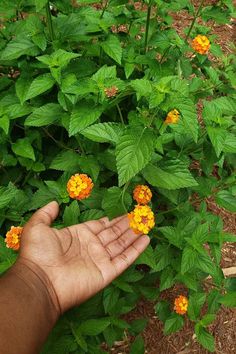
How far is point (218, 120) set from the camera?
6.71ft

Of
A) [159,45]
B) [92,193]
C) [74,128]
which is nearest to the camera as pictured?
[74,128]

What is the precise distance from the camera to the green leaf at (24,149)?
7.50 feet

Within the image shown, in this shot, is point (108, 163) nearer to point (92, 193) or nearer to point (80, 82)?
point (92, 193)

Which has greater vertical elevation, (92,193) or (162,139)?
(162,139)

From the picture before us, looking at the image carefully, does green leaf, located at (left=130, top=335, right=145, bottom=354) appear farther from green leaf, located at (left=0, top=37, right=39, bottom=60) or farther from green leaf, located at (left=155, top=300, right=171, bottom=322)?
green leaf, located at (left=0, top=37, right=39, bottom=60)

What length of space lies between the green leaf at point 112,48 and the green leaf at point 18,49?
363 mm

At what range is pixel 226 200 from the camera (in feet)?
7.45

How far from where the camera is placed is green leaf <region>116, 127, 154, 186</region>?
5.30ft

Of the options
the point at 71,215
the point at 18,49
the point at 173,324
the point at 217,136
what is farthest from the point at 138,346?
the point at 18,49

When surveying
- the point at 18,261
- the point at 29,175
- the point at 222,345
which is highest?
the point at 18,261

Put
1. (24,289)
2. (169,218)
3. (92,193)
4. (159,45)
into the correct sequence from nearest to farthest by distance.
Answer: (24,289), (92,193), (159,45), (169,218)

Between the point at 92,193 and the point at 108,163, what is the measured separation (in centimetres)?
17

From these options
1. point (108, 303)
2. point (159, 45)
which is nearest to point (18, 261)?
point (108, 303)

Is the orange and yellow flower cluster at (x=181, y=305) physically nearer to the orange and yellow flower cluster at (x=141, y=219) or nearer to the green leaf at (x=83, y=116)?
the orange and yellow flower cluster at (x=141, y=219)
